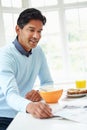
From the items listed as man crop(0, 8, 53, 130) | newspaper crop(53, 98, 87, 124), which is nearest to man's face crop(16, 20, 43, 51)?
man crop(0, 8, 53, 130)

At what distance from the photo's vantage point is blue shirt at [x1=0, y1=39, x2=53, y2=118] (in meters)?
1.34

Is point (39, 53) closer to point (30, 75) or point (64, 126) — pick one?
point (30, 75)

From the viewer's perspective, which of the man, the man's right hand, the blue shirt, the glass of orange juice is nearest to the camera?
the man's right hand

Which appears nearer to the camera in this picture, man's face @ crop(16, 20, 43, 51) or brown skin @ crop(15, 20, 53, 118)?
brown skin @ crop(15, 20, 53, 118)

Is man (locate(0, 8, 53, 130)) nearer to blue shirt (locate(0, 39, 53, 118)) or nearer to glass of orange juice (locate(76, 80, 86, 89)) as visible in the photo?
blue shirt (locate(0, 39, 53, 118))

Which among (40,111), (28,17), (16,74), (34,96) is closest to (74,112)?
(40,111)

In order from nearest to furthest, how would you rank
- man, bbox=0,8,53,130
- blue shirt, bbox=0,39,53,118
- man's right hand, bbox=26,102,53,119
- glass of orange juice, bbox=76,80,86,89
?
man's right hand, bbox=26,102,53,119
blue shirt, bbox=0,39,53,118
man, bbox=0,8,53,130
glass of orange juice, bbox=76,80,86,89

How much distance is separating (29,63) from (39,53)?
7.7 inches

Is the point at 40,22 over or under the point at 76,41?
over

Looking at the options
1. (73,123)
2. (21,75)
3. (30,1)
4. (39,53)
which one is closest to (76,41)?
(30,1)

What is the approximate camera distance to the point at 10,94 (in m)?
1.33

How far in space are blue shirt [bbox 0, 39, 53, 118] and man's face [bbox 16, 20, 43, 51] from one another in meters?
0.06

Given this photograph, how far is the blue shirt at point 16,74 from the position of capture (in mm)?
1345

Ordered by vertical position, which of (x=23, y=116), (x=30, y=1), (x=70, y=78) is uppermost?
(x=30, y=1)
